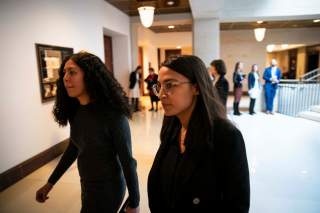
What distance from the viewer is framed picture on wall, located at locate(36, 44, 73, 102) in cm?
408

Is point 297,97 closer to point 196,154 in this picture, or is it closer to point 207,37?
point 207,37

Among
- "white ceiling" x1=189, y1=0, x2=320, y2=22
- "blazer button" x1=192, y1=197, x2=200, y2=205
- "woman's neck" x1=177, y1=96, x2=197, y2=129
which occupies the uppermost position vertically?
"white ceiling" x1=189, y1=0, x2=320, y2=22

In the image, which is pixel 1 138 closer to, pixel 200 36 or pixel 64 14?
pixel 64 14

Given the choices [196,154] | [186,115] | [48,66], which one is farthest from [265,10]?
[196,154]

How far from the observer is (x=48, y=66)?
4297mm

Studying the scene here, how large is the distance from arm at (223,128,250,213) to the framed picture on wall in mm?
3825

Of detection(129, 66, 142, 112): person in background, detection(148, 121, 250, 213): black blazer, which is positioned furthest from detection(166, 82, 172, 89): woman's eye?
detection(129, 66, 142, 112): person in background

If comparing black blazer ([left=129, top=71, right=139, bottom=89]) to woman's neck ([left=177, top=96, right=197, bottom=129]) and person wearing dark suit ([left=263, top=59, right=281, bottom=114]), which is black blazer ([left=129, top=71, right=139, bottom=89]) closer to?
person wearing dark suit ([left=263, top=59, right=281, bottom=114])

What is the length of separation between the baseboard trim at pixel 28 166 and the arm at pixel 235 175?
332 cm

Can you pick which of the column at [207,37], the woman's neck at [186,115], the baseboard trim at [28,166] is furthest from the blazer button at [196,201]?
the column at [207,37]

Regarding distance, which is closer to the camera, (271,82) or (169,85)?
(169,85)

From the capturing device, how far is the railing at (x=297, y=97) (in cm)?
806

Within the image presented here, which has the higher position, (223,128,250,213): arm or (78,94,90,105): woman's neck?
(78,94,90,105): woman's neck

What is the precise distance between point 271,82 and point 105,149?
7594mm
